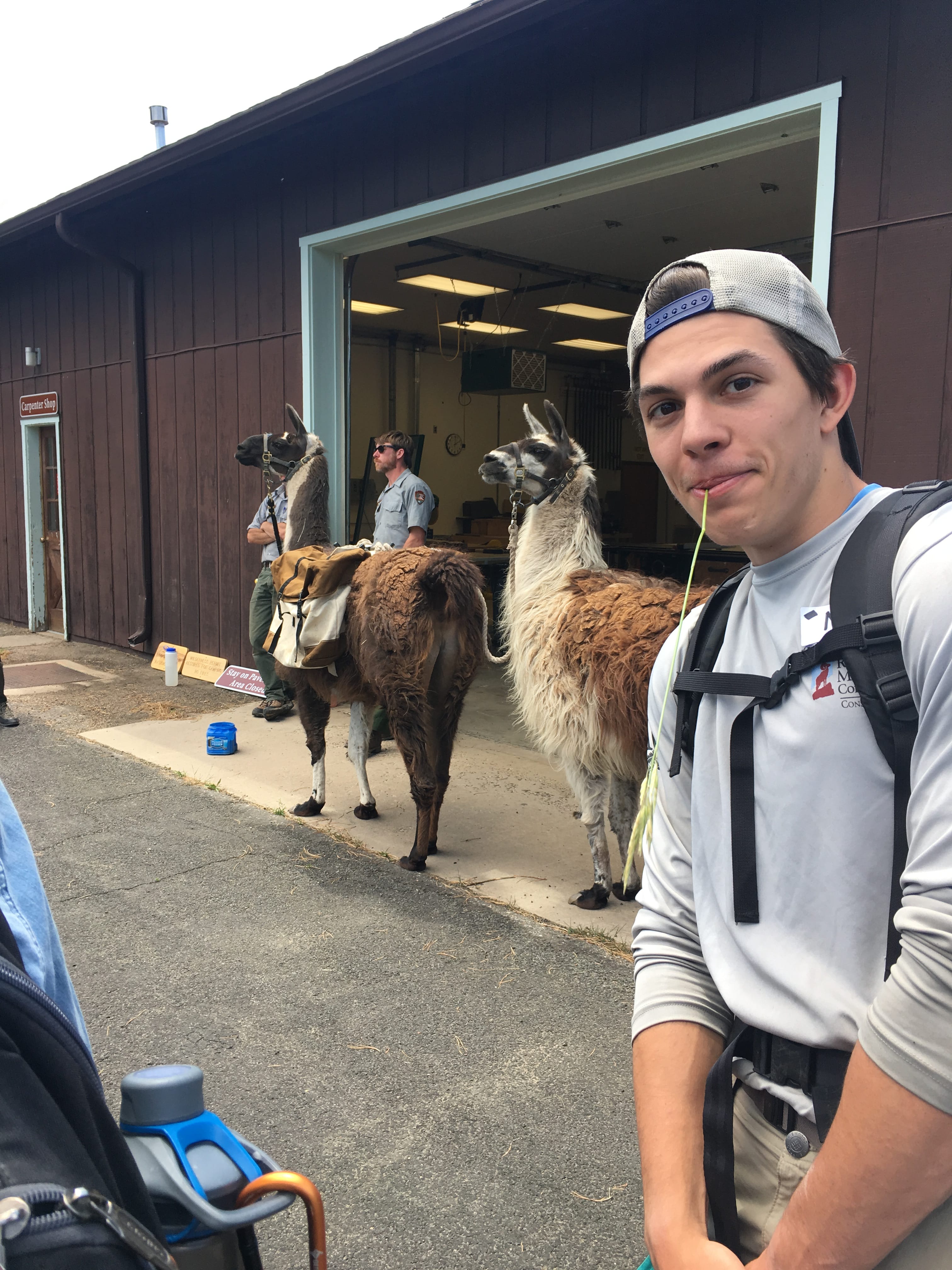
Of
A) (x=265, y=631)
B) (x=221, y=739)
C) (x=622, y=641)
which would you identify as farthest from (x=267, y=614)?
(x=622, y=641)

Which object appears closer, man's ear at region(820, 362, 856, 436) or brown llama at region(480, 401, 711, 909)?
man's ear at region(820, 362, 856, 436)

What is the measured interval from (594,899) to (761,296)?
365cm

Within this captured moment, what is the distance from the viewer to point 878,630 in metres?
0.98

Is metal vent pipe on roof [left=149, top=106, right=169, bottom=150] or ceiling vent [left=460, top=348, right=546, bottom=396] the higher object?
metal vent pipe on roof [left=149, top=106, right=169, bottom=150]

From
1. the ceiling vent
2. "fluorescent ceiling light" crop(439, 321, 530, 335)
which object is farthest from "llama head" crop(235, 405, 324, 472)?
"fluorescent ceiling light" crop(439, 321, 530, 335)

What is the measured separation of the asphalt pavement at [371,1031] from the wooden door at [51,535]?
8498 mm

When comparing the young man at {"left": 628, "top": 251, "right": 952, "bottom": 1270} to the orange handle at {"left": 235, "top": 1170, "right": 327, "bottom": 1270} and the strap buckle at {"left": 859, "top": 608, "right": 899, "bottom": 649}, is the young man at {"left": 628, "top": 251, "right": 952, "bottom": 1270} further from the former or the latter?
the orange handle at {"left": 235, "top": 1170, "right": 327, "bottom": 1270}

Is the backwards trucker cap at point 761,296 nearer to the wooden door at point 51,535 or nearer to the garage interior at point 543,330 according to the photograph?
the garage interior at point 543,330

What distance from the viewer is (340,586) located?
5344 millimetres

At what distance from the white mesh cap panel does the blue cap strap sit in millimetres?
12

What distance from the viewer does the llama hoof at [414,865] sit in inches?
191

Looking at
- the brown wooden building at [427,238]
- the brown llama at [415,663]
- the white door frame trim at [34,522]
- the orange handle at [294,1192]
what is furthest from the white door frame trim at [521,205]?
the white door frame trim at [34,522]

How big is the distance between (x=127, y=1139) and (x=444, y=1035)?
2352 millimetres

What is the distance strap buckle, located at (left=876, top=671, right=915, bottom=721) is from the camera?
0.94 m
